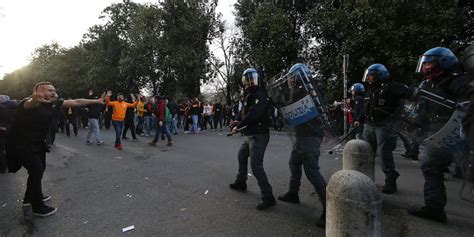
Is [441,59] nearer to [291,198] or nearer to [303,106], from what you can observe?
[303,106]

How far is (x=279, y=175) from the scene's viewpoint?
6316 mm

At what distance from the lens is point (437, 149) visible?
3.80 m

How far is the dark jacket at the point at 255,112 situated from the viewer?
4301mm

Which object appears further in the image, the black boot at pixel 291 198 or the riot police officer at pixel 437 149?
the black boot at pixel 291 198

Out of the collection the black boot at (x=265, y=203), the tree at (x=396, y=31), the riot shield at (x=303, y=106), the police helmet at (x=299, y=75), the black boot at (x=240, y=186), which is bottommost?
the black boot at (x=265, y=203)

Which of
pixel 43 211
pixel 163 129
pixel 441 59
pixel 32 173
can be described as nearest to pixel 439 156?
pixel 441 59

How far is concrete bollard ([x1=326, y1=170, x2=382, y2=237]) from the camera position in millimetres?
2348

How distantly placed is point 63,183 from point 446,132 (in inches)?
239

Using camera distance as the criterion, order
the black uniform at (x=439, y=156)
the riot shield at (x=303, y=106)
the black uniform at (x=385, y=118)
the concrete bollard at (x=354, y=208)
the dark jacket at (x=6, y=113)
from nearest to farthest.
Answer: the concrete bollard at (x=354, y=208)
the black uniform at (x=439, y=156)
the riot shield at (x=303, y=106)
the black uniform at (x=385, y=118)
the dark jacket at (x=6, y=113)

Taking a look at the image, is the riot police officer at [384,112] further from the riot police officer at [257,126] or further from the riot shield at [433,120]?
the riot police officer at [257,126]

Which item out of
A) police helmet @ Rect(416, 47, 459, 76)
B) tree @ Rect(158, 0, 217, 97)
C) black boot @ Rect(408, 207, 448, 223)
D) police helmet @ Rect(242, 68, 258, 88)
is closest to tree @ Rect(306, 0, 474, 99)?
police helmet @ Rect(416, 47, 459, 76)

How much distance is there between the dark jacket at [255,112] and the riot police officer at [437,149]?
1911mm

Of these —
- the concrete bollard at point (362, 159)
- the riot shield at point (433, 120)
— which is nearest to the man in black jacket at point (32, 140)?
the concrete bollard at point (362, 159)

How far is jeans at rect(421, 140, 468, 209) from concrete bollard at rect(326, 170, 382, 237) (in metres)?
1.89
